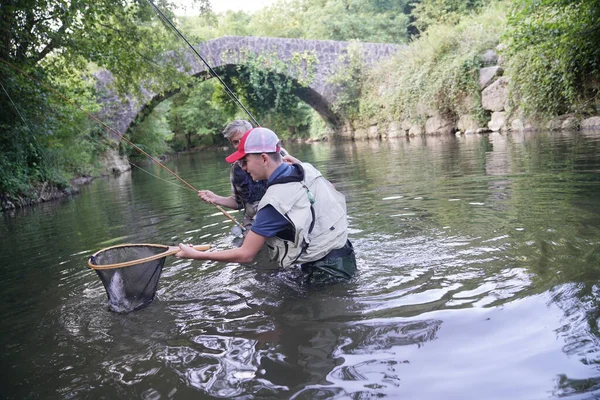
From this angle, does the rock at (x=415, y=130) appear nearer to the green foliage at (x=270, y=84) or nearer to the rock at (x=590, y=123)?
the green foliage at (x=270, y=84)

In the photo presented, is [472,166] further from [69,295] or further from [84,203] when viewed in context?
[84,203]

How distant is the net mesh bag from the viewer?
3619 mm

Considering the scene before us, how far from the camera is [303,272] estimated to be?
13.1ft

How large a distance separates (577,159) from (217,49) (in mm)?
21432

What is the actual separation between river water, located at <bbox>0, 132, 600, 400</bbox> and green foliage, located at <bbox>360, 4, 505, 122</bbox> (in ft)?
48.1

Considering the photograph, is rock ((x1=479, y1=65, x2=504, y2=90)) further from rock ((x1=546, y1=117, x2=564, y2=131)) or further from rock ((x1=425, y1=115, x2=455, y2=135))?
rock ((x1=546, y1=117, x2=564, y2=131))

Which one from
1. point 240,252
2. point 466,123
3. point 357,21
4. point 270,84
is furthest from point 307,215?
point 357,21

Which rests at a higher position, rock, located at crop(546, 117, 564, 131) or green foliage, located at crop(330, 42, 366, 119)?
green foliage, located at crop(330, 42, 366, 119)

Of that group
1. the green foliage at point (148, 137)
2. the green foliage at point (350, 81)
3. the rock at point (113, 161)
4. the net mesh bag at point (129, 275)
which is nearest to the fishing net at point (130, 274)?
the net mesh bag at point (129, 275)

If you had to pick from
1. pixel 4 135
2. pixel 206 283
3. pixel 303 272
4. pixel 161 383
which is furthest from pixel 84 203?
pixel 161 383

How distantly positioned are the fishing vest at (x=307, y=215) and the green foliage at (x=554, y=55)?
845cm

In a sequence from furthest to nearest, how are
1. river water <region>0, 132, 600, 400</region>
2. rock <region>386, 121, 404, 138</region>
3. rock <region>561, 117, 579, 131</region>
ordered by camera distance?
rock <region>386, 121, 404, 138</region>
rock <region>561, 117, 579, 131</region>
river water <region>0, 132, 600, 400</region>

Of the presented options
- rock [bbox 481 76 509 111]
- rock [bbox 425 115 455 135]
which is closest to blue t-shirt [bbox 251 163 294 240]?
rock [bbox 481 76 509 111]

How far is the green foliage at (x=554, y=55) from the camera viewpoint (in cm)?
1062
